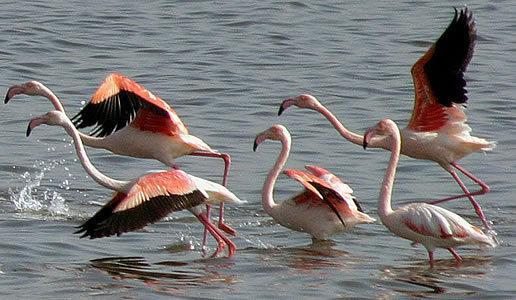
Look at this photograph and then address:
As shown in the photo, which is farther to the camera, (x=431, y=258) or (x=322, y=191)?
(x=322, y=191)

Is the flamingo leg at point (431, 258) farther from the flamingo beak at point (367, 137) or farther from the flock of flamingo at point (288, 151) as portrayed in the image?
the flamingo beak at point (367, 137)

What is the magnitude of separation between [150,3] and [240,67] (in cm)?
459

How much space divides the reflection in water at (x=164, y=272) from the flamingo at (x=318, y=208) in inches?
34.8

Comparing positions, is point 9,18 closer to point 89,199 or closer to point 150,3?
point 150,3

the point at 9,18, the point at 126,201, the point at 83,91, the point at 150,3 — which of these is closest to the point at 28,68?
the point at 83,91

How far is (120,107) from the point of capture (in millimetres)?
10328

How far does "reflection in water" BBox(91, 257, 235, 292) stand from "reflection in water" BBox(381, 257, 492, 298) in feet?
3.40

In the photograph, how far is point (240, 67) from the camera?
16.7m

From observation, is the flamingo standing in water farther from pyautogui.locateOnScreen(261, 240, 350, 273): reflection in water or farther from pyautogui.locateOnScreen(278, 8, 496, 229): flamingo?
pyautogui.locateOnScreen(278, 8, 496, 229): flamingo

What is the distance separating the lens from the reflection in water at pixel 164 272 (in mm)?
8594

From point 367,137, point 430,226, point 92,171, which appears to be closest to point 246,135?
point 367,137

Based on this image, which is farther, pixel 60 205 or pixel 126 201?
pixel 60 205

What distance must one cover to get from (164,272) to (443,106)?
2949mm

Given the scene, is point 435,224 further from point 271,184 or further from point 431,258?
point 271,184
